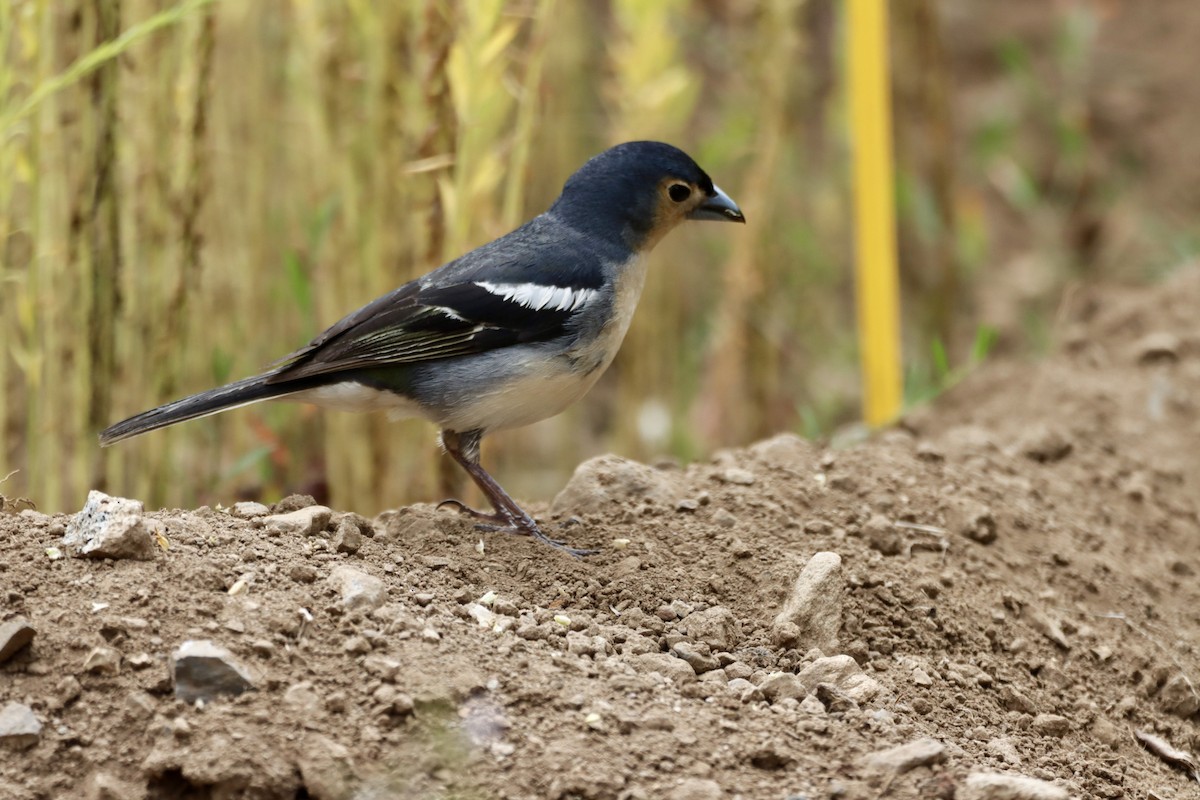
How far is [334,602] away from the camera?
124 inches

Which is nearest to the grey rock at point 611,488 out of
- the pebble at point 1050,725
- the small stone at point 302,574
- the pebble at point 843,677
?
the pebble at point 843,677

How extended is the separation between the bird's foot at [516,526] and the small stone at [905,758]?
117 cm

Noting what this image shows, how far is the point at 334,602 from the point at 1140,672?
6.91 feet

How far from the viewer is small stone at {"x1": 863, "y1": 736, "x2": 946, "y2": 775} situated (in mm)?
2828

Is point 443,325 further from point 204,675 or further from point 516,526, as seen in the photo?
point 204,675

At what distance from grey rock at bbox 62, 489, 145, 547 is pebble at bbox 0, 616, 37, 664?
1.06ft

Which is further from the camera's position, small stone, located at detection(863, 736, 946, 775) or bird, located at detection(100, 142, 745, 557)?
bird, located at detection(100, 142, 745, 557)

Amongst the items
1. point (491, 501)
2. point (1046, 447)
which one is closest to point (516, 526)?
point (491, 501)

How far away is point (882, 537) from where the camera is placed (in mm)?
4055

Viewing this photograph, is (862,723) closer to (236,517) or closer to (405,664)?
(405,664)

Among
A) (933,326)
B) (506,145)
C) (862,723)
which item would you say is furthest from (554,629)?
(933,326)

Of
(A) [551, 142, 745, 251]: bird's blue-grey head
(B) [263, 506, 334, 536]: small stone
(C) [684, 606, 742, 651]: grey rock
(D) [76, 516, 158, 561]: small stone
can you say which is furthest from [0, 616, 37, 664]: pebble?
(A) [551, 142, 745, 251]: bird's blue-grey head

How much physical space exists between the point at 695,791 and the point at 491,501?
61.8 inches

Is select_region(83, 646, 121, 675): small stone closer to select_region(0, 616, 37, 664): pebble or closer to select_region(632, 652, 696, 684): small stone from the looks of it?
select_region(0, 616, 37, 664): pebble
